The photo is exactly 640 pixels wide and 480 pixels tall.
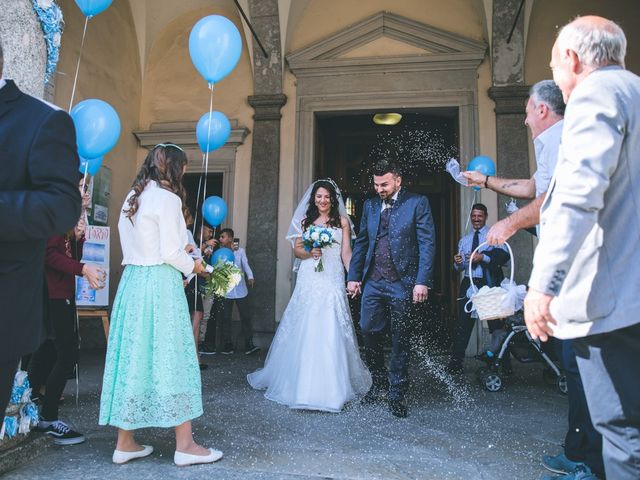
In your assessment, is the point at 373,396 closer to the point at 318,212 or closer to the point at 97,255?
the point at 318,212

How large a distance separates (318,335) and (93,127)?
2.55 m

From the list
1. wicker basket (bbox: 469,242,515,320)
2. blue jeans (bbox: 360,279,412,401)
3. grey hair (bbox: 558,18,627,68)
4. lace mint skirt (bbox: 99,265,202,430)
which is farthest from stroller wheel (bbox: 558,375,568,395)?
grey hair (bbox: 558,18,627,68)

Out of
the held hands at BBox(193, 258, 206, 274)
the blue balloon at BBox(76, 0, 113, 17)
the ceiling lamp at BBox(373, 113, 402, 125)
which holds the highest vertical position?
the ceiling lamp at BBox(373, 113, 402, 125)

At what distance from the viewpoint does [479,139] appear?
8.50 metres

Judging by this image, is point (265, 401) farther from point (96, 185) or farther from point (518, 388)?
point (96, 185)

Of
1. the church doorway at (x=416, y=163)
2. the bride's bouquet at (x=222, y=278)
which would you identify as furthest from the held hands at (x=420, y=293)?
the church doorway at (x=416, y=163)

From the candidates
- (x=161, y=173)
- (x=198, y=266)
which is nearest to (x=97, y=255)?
(x=198, y=266)

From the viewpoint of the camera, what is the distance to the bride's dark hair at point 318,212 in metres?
5.32

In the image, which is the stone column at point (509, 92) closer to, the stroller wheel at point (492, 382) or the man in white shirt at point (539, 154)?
the stroller wheel at point (492, 382)

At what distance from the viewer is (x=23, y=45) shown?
119 inches

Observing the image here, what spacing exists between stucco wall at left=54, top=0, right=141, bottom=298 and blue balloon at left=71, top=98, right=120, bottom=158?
155 inches

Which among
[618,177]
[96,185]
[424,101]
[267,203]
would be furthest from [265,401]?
[424,101]

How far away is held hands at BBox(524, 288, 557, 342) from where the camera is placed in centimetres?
176

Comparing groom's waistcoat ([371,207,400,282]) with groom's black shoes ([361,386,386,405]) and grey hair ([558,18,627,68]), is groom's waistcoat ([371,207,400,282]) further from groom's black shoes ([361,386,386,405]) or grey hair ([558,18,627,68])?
grey hair ([558,18,627,68])
